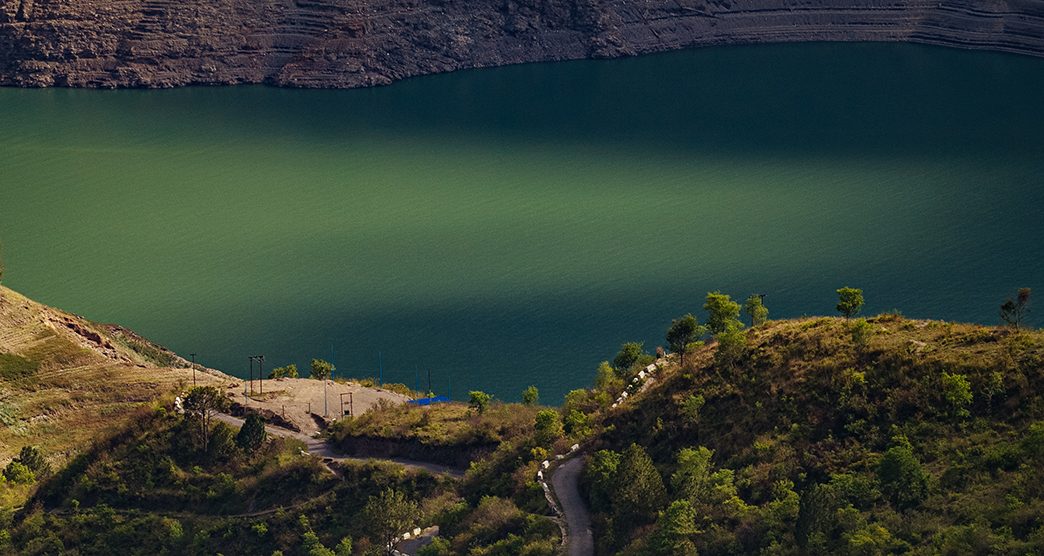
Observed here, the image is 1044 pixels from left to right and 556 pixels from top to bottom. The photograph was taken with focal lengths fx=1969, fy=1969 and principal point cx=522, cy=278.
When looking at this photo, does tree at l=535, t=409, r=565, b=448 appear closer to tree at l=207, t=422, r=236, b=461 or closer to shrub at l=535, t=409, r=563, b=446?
shrub at l=535, t=409, r=563, b=446

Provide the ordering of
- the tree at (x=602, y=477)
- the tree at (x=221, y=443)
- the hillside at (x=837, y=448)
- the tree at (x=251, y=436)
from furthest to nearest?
the tree at (x=221, y=443) < the tree at (x=251, y=436) < the tree at (x=602, y=477) < the hillside at (x=837, y=448)

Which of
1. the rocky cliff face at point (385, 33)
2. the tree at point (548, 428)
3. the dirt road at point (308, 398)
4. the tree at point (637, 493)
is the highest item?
the rocky cliff face at point (385, 33)

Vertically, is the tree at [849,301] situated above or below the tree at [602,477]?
above

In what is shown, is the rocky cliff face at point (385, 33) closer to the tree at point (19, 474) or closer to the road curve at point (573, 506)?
the tree at point (19, 474)

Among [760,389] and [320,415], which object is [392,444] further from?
[760,389]

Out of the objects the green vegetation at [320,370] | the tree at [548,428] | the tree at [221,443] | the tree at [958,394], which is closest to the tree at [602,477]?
the tree at [548,428]

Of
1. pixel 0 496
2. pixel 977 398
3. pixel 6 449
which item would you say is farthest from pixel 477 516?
pixel 6 449

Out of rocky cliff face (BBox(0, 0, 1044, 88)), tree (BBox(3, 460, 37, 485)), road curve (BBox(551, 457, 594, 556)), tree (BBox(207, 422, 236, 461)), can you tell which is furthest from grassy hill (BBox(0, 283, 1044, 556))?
rocky cliff face (BBox(0, 0, 1044, 88))

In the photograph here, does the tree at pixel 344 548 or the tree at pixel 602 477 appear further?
the tree at pixel 344 548
